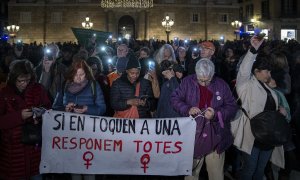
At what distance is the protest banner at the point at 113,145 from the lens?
5.71 meters

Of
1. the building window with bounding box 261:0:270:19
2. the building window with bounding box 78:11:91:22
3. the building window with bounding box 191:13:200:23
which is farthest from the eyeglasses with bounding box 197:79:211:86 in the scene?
the building window with bounding box 191:13:200:23

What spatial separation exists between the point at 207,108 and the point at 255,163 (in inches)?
51.4

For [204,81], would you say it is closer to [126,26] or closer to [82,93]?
[82,93]

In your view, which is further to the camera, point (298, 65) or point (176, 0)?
point (176, 0)

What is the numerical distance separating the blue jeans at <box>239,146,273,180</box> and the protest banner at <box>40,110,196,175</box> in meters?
0.94

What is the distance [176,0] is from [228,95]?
5025 centimetres

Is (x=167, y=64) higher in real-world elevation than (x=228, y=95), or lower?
higher

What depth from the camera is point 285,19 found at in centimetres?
4862

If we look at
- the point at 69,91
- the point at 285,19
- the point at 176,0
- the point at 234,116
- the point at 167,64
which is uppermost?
the point at 176,0

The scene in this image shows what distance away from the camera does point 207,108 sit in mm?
5414

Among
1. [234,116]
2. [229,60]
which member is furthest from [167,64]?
[229,60]

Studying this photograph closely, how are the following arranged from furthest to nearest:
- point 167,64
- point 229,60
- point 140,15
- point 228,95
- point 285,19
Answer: point 140,15
point 285,19
point 229,60
point 167,64
point 228,95

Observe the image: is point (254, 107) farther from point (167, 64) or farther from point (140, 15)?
point (140, 15)

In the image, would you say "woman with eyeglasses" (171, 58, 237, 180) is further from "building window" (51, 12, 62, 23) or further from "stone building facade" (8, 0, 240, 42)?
"building window" (51, 12, 62, 23)
